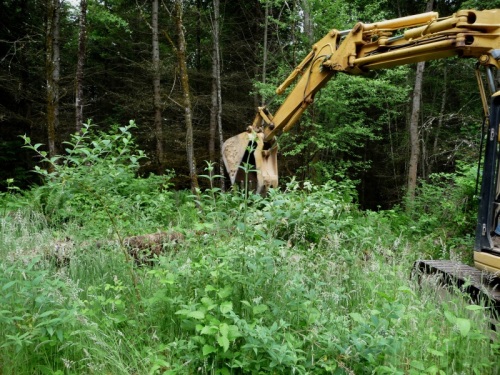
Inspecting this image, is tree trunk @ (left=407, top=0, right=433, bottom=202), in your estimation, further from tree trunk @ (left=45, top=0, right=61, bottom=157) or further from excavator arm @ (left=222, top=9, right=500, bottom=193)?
tree trunk @ (left=45, top=0, right=61, bottom=157)

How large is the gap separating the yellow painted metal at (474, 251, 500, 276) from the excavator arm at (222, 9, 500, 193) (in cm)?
216

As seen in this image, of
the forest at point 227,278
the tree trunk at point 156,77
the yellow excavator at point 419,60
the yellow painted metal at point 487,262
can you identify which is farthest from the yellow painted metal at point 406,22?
the tree trunk at point 156,77

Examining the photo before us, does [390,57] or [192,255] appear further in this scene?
[390,57]

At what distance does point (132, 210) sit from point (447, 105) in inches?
648

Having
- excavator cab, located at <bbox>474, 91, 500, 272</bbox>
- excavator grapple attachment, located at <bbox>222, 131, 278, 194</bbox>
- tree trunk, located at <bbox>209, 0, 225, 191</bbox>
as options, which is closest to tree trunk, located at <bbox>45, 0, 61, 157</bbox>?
tree trunk, located at <bbox>209, 0, 225, 191</bbox>

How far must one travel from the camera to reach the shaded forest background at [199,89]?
14.1m

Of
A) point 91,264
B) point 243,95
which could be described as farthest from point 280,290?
point 243,95

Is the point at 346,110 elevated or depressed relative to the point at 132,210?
elevated

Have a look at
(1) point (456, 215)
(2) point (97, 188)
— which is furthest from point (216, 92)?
(2) point (97, 188)

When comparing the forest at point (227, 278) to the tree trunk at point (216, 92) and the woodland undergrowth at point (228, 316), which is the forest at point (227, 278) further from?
the tree trunk at point (216, 92)

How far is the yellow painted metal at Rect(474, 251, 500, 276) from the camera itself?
3.88m

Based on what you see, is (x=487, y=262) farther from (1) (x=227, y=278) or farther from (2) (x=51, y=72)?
(2) (x=51, y=72)

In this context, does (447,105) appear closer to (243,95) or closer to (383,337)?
(243,95)

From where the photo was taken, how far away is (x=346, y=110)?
11867mm
